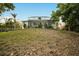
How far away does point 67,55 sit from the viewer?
1.95 metres

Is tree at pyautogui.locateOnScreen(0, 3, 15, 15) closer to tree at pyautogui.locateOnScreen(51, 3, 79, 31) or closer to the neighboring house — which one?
the neighboring house

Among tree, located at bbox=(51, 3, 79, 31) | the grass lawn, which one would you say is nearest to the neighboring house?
the grass lawn

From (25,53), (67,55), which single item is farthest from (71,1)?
(25,53)

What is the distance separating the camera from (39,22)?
2055 mm

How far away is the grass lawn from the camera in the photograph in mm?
1959

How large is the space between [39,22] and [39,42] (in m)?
0.22

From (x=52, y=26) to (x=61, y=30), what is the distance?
0.37 ft

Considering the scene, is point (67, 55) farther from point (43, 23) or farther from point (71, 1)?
point (71, 1)

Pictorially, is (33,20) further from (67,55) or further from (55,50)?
(67,55)

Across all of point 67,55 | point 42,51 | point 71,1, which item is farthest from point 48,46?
point 71,1

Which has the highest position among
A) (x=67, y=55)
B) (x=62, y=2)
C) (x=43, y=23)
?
(x=62, y=2)

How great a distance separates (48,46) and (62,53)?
0.54ft

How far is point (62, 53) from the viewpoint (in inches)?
77.0

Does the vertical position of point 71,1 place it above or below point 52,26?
above
